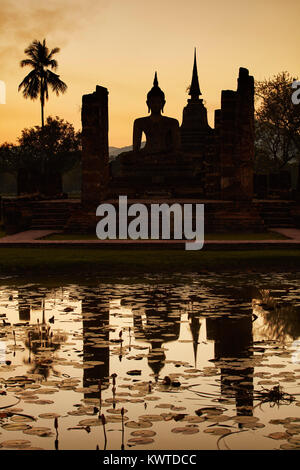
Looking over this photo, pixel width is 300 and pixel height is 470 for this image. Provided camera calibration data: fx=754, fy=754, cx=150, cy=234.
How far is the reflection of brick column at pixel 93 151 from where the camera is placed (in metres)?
23.2

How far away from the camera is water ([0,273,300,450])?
4.85 metres

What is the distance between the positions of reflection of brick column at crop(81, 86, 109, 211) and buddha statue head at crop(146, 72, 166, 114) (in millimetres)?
9544

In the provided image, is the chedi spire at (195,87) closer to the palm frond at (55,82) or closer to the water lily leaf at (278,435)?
the palm frond at (55,82)

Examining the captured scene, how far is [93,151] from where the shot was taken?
23.8 meters

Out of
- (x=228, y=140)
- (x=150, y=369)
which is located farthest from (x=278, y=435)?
(x=228, y=140)

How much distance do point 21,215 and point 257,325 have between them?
15581 mm

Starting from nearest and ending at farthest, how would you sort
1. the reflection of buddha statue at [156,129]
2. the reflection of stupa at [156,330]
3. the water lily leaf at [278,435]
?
the water lily leaf at [278,435] → the reflection of stupa at [156,330] → the reflection of buddha statue at [156,129]

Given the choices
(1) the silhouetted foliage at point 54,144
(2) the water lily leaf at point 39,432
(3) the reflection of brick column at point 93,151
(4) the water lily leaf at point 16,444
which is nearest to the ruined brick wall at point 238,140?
(3) the reflection of brick column at point 93,151

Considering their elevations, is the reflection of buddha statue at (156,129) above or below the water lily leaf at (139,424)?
above

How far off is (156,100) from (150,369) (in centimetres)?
2856

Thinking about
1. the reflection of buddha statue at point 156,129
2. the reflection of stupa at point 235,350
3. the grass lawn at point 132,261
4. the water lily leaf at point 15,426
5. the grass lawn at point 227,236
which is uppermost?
the reflection of buddha statue at point 156,129

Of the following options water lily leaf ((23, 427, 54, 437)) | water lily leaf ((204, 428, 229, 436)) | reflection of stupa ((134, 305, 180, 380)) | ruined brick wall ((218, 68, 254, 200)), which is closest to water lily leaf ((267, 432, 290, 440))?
water lily leaf ((204, 428, 229, 436))

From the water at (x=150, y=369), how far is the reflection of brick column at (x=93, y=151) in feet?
42.1
